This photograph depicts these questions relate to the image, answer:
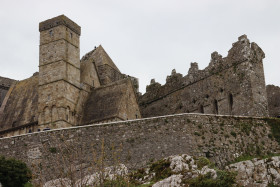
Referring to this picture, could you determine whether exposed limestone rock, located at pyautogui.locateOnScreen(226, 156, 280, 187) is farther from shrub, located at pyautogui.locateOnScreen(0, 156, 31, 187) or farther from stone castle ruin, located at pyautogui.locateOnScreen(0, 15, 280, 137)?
shrub, located at pyautogui.locateOnScreen(0, 156, 31, 187)

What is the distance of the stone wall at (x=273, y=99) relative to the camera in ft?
162

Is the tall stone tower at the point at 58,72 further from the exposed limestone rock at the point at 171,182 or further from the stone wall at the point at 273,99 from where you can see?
the exposed limestone rock at the point at 171,182

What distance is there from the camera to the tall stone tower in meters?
48.7

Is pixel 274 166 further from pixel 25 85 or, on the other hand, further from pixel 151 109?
pixel 25 85

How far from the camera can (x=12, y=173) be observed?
118 ft

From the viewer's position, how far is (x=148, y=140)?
38.6m

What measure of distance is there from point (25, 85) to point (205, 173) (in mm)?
30474

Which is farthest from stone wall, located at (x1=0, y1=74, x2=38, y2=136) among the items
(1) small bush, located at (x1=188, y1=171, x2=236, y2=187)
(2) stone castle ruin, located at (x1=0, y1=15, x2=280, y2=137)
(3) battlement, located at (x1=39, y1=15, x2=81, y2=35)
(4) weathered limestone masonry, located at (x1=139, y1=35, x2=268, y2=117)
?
(1) small bush, located at (x1=188, y1=171, x2=236, y2=187)

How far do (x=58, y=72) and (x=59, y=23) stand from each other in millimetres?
4686

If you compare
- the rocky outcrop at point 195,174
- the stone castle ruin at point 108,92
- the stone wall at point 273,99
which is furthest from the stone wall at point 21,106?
the stone wall at point 273,99

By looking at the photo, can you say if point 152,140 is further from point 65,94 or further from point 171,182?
point 65,94

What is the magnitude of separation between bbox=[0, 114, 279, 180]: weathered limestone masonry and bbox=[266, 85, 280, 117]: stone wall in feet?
29.7

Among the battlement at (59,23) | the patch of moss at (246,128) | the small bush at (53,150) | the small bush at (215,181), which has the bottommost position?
the small bush at (215,181)

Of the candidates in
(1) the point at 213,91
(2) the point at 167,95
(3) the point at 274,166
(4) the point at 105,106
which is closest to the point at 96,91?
(4) the point at 105,106
